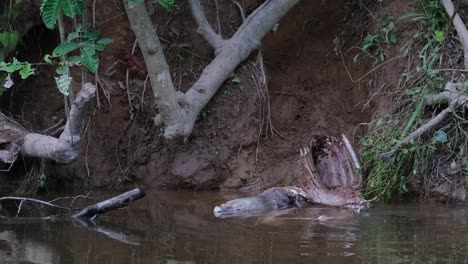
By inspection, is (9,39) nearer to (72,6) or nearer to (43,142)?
(43,142)

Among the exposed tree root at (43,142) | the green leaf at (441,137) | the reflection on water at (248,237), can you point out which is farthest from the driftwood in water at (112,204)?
the green leaf at (441,137)

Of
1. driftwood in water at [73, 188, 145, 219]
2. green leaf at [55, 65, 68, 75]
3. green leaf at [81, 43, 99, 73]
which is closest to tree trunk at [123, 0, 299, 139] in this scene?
green leaf at [81, 43, 99, 73]

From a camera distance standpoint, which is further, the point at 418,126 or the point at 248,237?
the point at 418,126

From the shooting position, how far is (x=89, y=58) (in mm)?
4055

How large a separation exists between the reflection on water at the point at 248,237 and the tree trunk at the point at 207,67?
72 centimetres

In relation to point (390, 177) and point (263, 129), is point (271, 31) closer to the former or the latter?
point (263, 129)

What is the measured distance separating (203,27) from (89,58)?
4.76ft

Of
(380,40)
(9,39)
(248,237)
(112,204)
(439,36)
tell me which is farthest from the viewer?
(380,40)

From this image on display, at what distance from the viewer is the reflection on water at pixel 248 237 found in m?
3.08

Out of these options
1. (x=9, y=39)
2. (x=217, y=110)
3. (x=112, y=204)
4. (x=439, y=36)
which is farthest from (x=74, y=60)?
(x=439, y=36)

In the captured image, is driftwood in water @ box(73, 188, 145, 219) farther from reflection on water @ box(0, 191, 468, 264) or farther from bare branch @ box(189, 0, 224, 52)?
bare branch @ box(189, 0, 224, 52)

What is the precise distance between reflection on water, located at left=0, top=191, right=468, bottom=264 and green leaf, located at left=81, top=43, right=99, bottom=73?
3.15 feet

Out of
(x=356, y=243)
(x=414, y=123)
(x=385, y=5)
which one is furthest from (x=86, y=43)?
(x=385, y=5)

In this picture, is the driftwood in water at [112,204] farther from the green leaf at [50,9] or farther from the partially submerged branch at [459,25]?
the partially submerged branch at [459,25]
